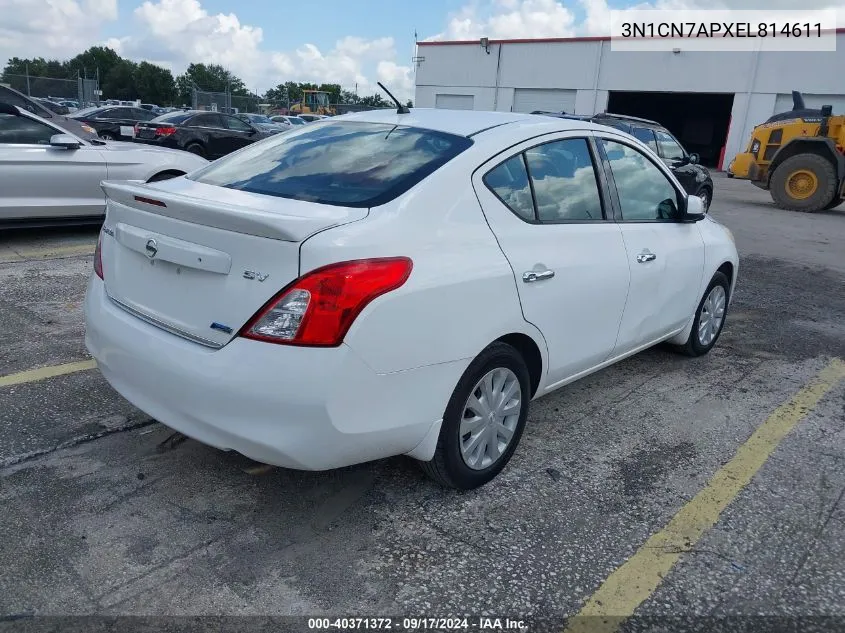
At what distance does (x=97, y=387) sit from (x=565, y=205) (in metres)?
2.73

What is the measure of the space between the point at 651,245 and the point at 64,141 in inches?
237

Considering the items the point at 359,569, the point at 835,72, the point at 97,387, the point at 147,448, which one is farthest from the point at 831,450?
the point at 835,72

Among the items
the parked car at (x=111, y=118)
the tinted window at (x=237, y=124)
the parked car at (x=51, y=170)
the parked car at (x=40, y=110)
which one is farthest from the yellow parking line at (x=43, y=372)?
the parked car at (x=111, y=118)

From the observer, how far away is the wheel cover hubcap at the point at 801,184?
603 inches

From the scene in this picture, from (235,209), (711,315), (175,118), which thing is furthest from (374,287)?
(175,118)

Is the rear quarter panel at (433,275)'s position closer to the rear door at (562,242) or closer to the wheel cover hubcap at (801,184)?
the rear door at (562,242)

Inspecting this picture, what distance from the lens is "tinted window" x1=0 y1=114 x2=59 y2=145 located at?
23.0 feet

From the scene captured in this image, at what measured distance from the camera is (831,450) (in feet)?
12.2

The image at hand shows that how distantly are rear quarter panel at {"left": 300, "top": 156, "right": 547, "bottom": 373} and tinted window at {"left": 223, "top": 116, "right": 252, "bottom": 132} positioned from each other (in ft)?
49.2

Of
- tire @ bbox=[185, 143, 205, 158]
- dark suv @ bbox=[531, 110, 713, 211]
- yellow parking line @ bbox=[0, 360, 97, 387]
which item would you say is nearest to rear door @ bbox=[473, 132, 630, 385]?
yellow parking line @ bbox=[0, 360, 97, 387]

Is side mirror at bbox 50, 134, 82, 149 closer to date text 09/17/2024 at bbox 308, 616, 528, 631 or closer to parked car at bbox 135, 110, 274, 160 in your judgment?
date text 09/17/2024 at bbox 308, 616, 528, 631

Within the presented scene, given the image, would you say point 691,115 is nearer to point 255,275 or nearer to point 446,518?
point 446,518

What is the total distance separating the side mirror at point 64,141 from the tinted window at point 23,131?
163mm

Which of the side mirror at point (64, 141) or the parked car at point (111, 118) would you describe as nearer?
the side mirror at point (64, 141)
